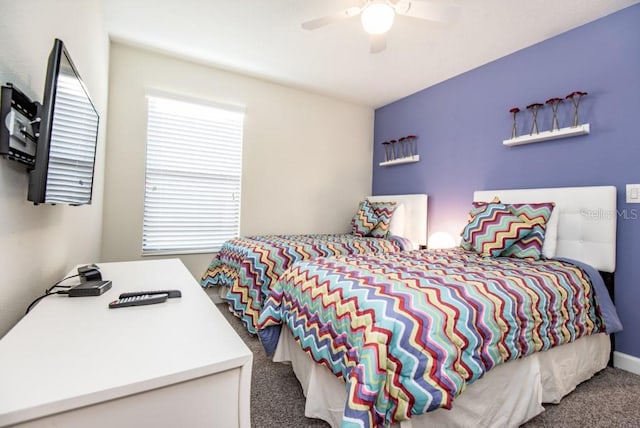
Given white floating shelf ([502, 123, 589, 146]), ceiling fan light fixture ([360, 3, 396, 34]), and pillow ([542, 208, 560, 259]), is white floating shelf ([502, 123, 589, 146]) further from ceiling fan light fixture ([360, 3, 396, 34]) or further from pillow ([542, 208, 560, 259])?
ceiling fan light fixture ([360, 3, 396, 34])

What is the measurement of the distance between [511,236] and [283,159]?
2523mm

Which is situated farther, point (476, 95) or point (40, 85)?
point (476, 95)

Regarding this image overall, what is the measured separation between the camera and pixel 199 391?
66 cm

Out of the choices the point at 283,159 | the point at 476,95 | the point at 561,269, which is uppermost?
the point at 476,95

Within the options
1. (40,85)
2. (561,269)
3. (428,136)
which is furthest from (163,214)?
(561,269)

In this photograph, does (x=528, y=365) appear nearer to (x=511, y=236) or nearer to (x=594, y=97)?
(x=511, y=236)

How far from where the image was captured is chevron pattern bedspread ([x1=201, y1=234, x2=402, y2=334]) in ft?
8.00

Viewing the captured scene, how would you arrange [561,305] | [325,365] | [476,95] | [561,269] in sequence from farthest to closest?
[476,95] < [561,269] < [561,305] < [325,365]

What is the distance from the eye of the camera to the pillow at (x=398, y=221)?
356 centimetres

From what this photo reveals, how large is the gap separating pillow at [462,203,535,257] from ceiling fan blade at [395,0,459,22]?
4.65 feet

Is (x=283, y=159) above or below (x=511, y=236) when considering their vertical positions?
above

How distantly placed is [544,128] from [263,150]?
2762 mm

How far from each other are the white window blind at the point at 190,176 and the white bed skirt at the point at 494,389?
1838 millimetres

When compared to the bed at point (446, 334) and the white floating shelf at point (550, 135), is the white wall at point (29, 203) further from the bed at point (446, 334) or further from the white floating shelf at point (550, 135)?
the white floating shelf at point (550, 135)
